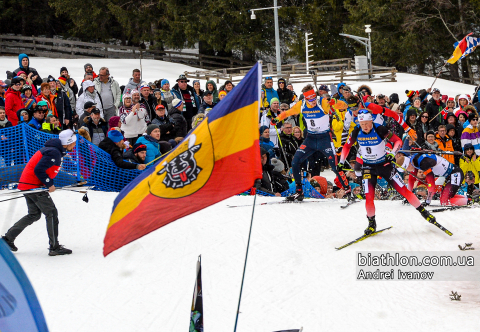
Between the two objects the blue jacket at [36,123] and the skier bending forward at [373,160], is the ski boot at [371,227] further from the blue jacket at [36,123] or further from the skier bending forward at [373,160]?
the blue jacket at [36,123]

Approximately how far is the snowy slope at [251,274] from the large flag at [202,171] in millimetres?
2028

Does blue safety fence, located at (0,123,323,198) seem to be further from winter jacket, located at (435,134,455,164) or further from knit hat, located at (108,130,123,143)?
winter jacket, located at (435,134,455,164)

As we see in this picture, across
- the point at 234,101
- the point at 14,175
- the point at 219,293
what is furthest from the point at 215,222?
the point at 234,101

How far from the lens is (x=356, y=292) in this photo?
688cm

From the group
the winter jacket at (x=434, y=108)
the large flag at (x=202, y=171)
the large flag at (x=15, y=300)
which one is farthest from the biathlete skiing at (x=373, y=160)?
the winter jacket at (x=434, y=108)

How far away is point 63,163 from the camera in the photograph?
36.1 feet

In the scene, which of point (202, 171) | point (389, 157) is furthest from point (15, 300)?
point (389, 157)

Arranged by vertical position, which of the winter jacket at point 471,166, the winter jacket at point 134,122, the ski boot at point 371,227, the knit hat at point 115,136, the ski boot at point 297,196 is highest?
the winter jacket at point 134,122

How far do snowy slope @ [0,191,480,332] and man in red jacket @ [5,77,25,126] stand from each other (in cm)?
224

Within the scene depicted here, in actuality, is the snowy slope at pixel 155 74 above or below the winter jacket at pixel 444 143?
above

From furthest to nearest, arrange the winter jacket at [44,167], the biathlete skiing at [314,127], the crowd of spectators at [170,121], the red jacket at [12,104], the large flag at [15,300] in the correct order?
the red jacket at [12,104] → the crowd of spectators at [170,121] → the biathlete skiing at [314,127] → the winter jacket at [44,167] → the large flag at [15,300]

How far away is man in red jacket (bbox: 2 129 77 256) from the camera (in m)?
8.20

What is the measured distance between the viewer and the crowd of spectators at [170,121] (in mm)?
11398

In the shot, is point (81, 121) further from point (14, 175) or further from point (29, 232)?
point (29, 232)
